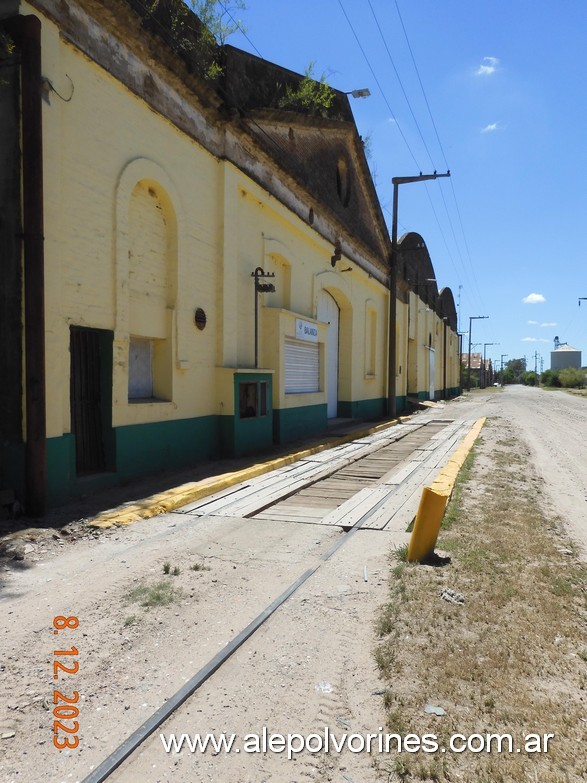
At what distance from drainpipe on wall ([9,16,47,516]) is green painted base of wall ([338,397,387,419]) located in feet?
48.5

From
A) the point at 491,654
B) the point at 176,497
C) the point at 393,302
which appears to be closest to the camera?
the point at 491,654

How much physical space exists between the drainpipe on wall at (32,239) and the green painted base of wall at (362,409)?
582 inches

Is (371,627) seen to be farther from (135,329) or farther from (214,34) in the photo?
(214,34)

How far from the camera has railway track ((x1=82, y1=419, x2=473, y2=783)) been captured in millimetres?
2967

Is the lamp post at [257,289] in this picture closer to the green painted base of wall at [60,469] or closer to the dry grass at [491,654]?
the green painted base of wall at [60,469]

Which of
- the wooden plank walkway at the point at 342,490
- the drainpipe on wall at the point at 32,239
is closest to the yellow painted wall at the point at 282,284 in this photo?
the wooden plank walkway at the point at 342,490

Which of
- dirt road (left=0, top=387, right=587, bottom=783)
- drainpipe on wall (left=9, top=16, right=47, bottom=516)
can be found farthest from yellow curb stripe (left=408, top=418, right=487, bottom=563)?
drainpipe on wall (left=9, top=16, right=47, bottom=516)

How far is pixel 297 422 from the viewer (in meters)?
14.2

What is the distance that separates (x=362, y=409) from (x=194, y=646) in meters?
18.5

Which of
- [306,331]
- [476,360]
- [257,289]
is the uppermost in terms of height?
[476,360]

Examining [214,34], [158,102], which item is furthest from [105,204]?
[214,34]

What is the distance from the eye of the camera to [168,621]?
386 centimetres

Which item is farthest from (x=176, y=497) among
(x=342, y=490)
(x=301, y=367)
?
(x=301, y=367)

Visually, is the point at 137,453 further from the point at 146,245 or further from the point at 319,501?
the point at 146,245
